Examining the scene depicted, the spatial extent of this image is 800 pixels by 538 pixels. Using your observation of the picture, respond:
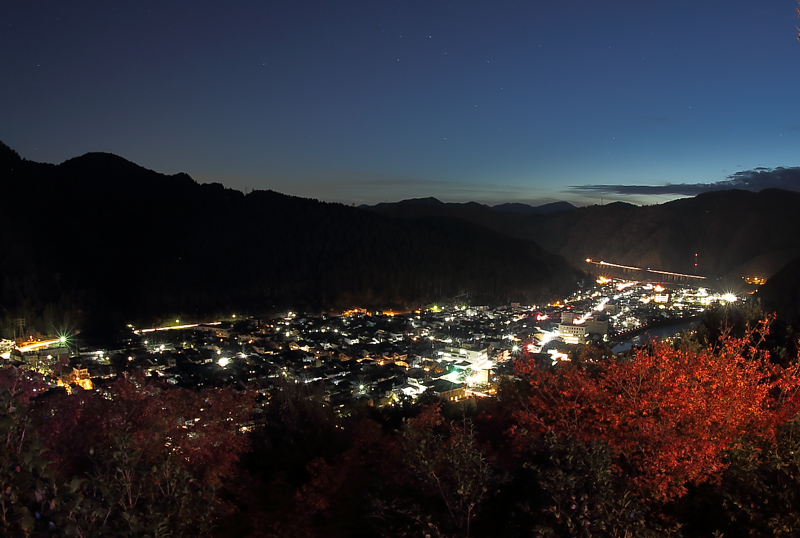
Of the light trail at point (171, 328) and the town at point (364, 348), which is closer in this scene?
the town at point (364, 348)

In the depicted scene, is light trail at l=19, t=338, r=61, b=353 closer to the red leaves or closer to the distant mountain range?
the distant mountain range

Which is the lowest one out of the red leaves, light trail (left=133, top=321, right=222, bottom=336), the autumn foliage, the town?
light trail (left=133, top=321, right=222, bottom=336)

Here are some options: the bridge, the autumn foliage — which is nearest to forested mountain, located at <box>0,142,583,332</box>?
the bridge

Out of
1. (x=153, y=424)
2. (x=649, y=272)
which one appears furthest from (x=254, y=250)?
(x=649, y=272)

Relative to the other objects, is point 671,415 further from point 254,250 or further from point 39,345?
point 254,250

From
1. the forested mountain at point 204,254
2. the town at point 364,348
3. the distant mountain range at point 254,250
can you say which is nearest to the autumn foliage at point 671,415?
the town at point 364,348

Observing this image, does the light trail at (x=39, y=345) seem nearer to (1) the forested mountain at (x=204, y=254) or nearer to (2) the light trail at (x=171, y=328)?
(1) the forested mountain at (x=204, y=254)

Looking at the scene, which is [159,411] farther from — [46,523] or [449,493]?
[46,523]
